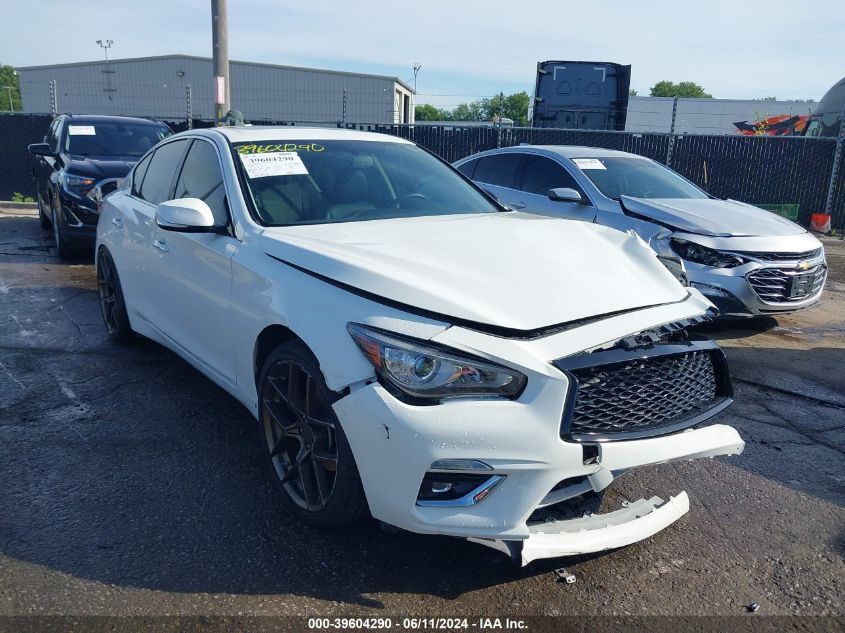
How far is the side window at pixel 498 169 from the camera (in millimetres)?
→ 8070

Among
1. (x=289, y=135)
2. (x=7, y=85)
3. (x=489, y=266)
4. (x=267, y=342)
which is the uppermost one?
(x=7, y=85)

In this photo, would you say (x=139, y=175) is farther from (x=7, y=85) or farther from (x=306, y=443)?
(x=7, y=85)

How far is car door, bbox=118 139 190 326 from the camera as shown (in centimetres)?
445

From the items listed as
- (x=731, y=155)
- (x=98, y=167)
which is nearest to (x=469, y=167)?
(x=98, y=167)

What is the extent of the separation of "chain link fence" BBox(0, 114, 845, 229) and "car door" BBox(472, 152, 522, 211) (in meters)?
6.30

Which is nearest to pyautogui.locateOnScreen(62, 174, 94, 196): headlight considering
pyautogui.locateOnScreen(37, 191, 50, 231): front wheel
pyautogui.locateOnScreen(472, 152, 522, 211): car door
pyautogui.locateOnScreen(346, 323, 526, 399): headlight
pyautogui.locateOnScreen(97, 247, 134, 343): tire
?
pyautogui.locateOnScreen(37, 191, 50, 231): front wheel

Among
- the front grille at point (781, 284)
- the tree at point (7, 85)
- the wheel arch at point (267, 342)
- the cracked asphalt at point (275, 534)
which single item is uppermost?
the tree at point (7, 85)

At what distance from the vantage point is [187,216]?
134 inches

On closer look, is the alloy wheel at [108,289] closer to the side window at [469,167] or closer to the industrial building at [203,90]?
the side window at [469,167]

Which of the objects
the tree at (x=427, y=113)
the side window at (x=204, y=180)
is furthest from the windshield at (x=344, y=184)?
the tree at (x=427, y=113)

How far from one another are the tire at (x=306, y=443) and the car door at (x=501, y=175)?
16.9ft

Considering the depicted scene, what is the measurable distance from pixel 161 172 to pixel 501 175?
4.39 m

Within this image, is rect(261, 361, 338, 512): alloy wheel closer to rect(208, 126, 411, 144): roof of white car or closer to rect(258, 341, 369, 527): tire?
rect(258, 341, 369, 527): tire

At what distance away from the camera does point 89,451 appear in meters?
3.66
